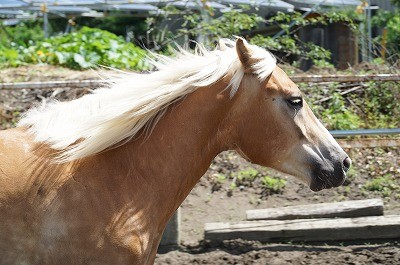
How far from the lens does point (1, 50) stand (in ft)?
35.8

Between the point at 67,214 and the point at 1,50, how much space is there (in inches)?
318

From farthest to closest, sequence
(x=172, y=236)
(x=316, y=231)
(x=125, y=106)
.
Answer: (x=172, y=236), (x=316, y=231), (x=125, y=106)

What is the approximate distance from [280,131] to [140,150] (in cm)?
74

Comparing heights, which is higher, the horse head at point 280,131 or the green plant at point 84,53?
the horse head at point 280,131

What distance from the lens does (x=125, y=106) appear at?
3.65m

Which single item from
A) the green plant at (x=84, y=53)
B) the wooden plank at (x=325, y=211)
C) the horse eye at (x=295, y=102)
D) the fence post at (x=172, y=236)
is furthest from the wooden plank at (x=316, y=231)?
the green plant at (x=84, y=53)

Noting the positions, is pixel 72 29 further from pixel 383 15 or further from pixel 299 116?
pixel 299 116

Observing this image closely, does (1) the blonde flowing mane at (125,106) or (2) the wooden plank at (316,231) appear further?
(2) the wooden plank at (316,231)

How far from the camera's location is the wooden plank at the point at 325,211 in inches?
269

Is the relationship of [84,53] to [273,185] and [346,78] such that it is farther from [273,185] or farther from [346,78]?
[346,78]

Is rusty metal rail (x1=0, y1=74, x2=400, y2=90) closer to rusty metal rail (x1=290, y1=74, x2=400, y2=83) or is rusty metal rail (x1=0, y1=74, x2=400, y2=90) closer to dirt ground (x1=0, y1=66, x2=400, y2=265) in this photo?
rusty metal rail (x1=290, y1=74, x2=400, y2=83)

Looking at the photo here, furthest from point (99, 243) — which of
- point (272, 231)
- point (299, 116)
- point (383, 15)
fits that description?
point (383, 15)

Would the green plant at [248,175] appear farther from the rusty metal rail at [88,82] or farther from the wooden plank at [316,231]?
the wooden plank at [316,231]

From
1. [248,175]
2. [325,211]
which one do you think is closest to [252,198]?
[248,175]
